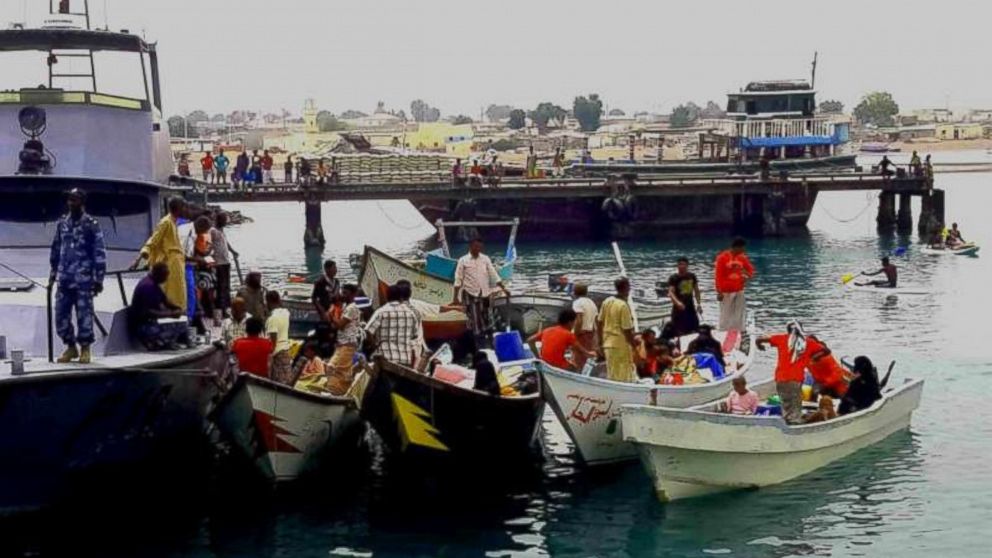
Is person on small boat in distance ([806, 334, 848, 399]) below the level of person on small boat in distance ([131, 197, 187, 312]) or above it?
below

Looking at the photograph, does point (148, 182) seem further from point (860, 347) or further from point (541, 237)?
point (541, 237)

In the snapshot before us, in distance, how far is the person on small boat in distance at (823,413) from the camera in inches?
775

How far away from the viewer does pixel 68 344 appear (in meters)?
15.8

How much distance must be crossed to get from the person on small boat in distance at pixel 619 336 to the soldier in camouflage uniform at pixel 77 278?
652 cm

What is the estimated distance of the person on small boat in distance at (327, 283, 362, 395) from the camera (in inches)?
771

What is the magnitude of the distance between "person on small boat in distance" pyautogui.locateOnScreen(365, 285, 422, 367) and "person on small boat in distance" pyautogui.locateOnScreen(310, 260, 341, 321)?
2322 millimetres

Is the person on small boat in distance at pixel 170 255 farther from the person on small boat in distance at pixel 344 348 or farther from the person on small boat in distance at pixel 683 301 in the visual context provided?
the person on small boat in distance at pixel 683 301

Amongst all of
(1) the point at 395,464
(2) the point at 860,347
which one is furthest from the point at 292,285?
(1) the point at 395,464

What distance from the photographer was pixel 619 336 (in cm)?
1956

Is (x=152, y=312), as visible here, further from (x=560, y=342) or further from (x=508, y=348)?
(x=508, y=348)

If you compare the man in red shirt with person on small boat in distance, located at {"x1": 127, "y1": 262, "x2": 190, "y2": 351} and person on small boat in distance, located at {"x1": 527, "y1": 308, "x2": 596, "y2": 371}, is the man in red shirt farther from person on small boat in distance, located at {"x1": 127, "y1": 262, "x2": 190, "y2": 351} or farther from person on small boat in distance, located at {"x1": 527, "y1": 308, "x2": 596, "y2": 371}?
person on small boat in distance, located at {"x1": 527, "y1": 308, "x2": 596, "y2": 371}

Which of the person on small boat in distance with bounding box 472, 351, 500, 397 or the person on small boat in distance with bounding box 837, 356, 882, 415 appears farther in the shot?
the person on small boat in distance with bounding box 837, 356, 882, 415

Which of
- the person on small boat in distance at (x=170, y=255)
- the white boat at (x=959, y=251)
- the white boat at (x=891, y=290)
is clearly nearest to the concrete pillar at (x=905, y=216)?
the white boat at (x=959, y=251)

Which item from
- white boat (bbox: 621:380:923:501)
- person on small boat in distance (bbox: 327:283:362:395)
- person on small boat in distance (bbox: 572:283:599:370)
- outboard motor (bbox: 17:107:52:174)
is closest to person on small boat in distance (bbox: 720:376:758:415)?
white boat (bbox: 621:380:923:501)
